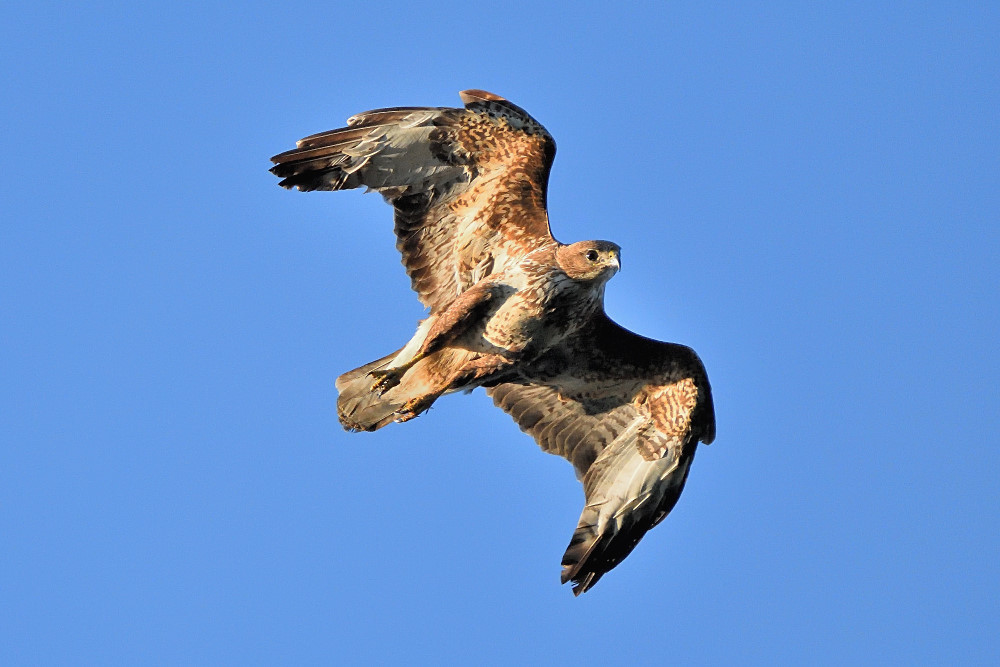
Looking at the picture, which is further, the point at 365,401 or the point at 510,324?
the point at 365,401

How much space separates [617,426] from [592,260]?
208 cm

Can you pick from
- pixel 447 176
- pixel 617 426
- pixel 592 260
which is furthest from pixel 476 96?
pixel 617 426

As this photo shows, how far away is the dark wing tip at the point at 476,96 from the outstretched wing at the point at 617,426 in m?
2.10

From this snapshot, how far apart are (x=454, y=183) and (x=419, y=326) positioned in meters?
1.29

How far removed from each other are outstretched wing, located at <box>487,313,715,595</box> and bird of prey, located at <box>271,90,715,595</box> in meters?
0.01

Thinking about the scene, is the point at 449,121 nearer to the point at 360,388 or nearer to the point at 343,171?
the point at 343,171

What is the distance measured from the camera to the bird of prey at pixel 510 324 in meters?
13.1

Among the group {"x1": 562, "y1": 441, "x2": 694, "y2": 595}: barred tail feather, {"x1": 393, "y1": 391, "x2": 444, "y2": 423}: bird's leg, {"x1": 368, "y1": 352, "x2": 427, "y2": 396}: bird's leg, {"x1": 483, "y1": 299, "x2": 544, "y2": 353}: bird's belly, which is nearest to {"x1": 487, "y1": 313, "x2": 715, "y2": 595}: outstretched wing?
{"x1": 562, "y1": 441, "x2": 694, "y2": 595}: barred tail feather

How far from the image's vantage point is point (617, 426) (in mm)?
14125

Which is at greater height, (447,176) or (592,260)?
(447,176)

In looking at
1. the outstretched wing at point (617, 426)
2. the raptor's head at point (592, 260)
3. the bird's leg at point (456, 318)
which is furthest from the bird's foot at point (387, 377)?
the raptor's head at point (592, 260)

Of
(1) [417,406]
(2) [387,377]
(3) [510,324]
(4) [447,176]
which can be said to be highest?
(4) [447,176]

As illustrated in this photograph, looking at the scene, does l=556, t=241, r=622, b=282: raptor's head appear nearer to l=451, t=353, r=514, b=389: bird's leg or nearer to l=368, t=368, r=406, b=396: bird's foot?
l=451, t=353, r=514, b=389: bird's leg

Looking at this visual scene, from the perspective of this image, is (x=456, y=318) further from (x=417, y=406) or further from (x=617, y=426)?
(x=617, y=426)
